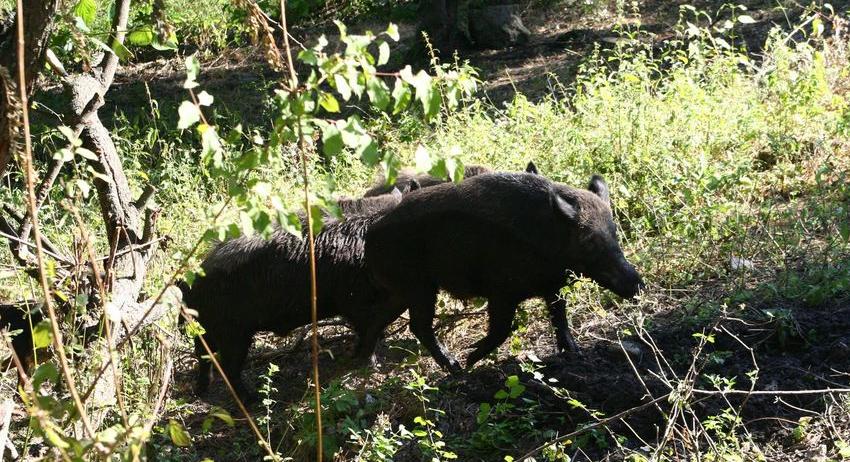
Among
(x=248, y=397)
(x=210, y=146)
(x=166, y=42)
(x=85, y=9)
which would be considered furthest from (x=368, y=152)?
(x=248, y=397)

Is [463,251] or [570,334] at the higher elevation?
[463,251]

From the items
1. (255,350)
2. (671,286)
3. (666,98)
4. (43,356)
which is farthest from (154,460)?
(666,98)

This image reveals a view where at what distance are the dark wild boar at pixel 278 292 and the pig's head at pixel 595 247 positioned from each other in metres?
1.23

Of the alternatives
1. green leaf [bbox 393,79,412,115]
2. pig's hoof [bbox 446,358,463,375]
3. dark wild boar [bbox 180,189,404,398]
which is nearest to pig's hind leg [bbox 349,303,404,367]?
dark wild boar [bbox 180,189,404,398]

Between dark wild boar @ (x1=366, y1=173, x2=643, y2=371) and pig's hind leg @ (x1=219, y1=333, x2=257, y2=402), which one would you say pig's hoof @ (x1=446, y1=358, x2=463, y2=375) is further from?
pig's hind leg @ (x1=219, y1=333, x2=257, y2=402)

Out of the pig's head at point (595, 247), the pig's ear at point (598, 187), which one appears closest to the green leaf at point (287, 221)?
the pig's head at point (595, 247)

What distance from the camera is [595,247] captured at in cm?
645

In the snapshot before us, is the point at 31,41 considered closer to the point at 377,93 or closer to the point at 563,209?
the point at 377,93

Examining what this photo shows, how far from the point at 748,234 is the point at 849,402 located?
268 centimetres

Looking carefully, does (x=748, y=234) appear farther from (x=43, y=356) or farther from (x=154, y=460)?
(x=43, y=356)

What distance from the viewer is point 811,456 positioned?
4762 mm

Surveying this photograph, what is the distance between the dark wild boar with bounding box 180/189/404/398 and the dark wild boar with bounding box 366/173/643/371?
38cm

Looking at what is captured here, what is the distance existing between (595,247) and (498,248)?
2.00 ft

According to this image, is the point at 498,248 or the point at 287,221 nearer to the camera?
the point at 287,221
